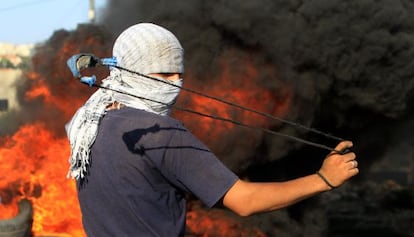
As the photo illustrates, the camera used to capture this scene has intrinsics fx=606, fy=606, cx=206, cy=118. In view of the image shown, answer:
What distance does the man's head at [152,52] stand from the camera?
7.29 feet

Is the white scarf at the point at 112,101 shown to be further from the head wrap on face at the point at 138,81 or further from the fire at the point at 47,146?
the fire at the point at 47,146

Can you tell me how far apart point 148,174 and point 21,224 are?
7.22 metres

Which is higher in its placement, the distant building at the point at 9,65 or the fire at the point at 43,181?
the fire at the point at 43,181

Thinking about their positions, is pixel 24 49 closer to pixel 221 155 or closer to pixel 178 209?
pixel 221 155

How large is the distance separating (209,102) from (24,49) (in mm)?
25839

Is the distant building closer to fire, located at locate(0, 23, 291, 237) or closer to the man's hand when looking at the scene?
fire, located at locate(0, 23, 291, 237)

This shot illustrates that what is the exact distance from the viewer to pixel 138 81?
2.25m

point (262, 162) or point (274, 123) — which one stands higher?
point (274, 123)

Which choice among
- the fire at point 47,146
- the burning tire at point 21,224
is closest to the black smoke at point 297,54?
the fire at point 47,146

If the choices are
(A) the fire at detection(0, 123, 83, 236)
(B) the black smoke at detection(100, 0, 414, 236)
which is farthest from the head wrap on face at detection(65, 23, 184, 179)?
(B) the black smoke at detection(100, 0, 414, 236)

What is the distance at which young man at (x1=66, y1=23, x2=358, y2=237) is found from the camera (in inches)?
82.4

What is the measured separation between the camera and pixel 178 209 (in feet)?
7.26

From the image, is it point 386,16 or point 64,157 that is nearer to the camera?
point 64,157

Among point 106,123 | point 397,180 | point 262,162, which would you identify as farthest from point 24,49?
point 106,123
